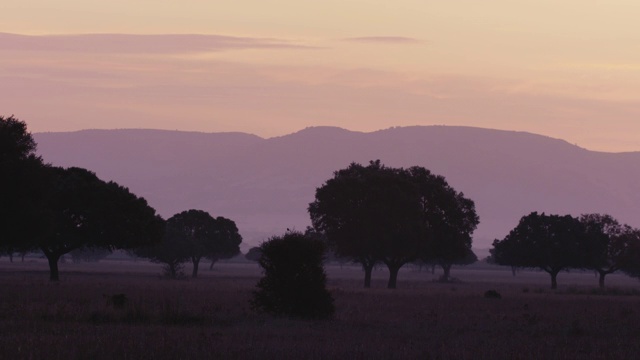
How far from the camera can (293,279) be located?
47.4m

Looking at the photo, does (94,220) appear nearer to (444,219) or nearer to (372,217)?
(372,217)

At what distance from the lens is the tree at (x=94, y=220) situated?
278ft

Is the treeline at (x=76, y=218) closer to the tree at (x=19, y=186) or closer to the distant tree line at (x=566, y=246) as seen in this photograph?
the tree at (x=19, y=186)

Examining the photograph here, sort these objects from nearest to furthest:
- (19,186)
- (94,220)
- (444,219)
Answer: (19,186)
(94,220)
(444,219)

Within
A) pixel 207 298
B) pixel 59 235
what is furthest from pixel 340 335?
pixel 59 235

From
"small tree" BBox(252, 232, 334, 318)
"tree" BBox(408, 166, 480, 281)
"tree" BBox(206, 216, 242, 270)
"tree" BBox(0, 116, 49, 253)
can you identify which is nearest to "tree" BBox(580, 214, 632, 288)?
"tree" BBox(408, 166, 480, 281)

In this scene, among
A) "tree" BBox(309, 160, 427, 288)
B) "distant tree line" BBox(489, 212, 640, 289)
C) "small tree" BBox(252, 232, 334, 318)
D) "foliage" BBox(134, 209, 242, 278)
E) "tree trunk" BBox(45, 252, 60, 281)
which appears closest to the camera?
"small tree" BBox(252, 232, 334, 318)

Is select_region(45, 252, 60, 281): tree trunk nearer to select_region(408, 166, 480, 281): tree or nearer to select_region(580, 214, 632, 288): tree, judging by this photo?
select_region(408, 166, 480, 281): tree

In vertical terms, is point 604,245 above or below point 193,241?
above

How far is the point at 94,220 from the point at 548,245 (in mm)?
47659

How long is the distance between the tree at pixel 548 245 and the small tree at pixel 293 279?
224 feet

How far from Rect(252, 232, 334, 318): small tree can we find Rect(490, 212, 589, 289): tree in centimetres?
6815

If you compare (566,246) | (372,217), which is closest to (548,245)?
(566,246)

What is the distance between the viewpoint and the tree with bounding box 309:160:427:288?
94.6 metres
